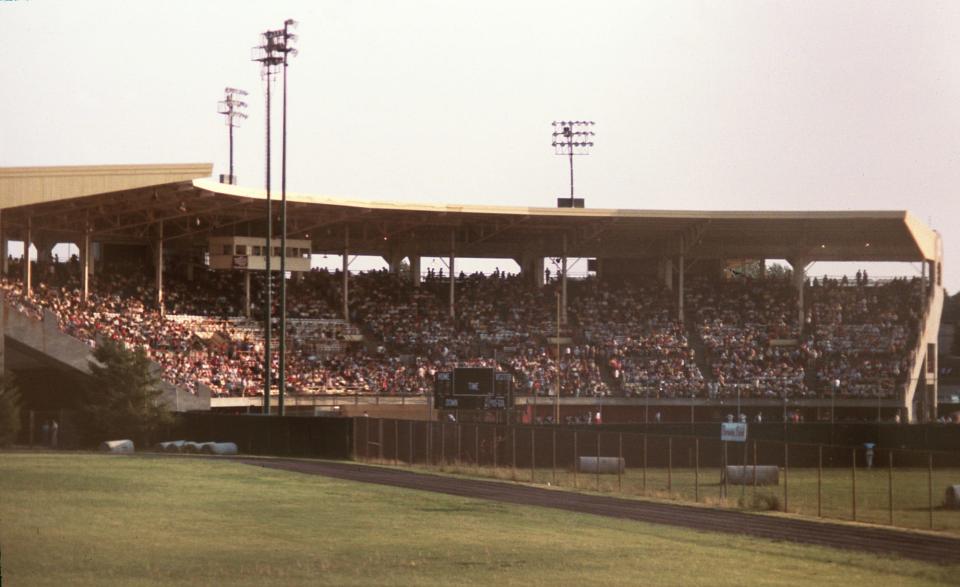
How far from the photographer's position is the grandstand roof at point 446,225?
5831 centimetres

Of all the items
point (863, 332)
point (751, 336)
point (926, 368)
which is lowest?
point (926, 368)

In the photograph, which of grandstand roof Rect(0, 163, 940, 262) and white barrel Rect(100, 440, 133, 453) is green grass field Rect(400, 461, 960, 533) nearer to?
white barrel Rect(100, 440, 133, 453)

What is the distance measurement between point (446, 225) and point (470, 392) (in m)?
22.8

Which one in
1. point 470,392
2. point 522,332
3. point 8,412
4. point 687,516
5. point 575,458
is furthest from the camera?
point 522,332

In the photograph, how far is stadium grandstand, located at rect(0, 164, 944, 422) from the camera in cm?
5978

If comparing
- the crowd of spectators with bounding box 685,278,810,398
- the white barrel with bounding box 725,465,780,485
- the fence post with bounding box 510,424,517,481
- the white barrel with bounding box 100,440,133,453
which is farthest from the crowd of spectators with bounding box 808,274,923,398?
the white barrel with bounding box 100,440,133,453

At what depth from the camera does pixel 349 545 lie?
2314cm

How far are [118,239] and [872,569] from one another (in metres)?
51.0

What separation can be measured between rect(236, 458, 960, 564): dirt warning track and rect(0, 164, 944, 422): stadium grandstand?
1898 cm

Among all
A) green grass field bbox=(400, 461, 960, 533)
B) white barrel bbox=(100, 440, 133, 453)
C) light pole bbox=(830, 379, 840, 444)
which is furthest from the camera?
→ light pole bbox=(830, 379, 840, 444)

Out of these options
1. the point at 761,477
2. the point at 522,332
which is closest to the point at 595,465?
the point at 761,477

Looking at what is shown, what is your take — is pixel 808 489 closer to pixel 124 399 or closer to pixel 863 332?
pixel 124 399

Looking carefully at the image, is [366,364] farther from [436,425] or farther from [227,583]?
[227,583]

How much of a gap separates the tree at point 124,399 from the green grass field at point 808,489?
1096 centimetres
